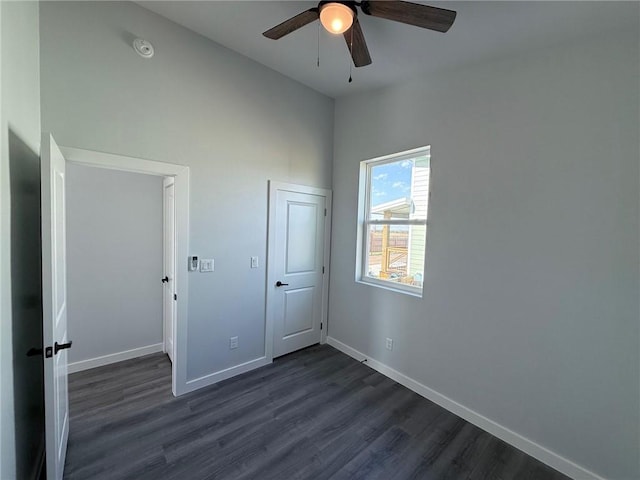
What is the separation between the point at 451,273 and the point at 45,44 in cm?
339

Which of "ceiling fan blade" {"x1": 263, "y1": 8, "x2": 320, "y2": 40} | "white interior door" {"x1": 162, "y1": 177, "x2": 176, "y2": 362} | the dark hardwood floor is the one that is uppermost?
"ceiling fan blade" {"x1": 263, "y1": 8, "x2": 320, "y2": 40}

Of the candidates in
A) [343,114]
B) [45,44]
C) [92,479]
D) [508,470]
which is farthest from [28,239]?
[508,470]

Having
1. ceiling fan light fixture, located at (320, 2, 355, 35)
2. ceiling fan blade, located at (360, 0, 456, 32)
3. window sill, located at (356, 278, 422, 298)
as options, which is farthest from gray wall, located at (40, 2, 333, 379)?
ceiling fan blade, located at (360, 0, 456, 32)

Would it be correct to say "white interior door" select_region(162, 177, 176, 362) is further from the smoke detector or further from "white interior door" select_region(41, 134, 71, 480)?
"white interior door" select_region(41, 134, 71, 480)

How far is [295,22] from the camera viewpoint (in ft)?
5.45

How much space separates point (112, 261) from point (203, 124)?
1789 mm

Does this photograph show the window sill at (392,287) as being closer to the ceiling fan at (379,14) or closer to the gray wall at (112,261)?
the ceiling fan at (379,14)

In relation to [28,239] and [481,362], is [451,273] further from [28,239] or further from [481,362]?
[28,239]

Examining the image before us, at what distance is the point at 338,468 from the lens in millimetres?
1795

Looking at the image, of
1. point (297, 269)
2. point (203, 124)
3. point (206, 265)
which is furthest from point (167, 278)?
point (203, 124)

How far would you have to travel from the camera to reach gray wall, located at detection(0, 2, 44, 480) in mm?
1145

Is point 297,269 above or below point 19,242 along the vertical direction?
below

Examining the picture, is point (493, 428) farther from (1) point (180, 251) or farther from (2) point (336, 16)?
(2) point (336, 16)

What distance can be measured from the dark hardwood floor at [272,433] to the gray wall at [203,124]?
0.46 meters
